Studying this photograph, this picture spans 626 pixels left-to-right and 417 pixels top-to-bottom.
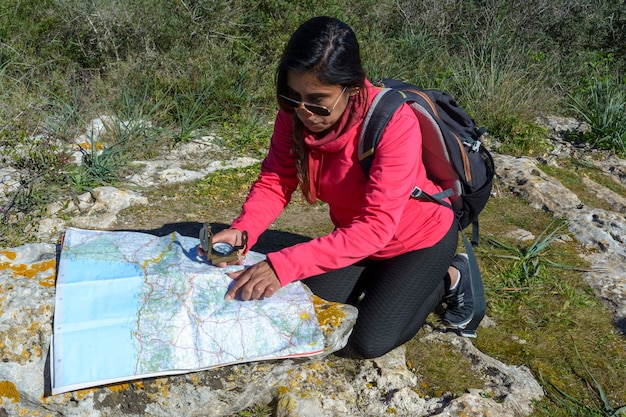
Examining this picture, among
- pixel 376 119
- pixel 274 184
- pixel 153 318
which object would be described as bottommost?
pixel 153 318

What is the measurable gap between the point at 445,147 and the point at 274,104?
352 cm

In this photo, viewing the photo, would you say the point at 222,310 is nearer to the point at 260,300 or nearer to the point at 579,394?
the point at 260,300

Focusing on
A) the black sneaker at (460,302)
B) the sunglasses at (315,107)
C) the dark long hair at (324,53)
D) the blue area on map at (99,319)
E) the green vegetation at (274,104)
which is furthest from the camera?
the green vegetation at (274,104)

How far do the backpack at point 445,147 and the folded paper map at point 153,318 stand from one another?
2.49 ft

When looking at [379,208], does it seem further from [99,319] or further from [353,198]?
[99,319]

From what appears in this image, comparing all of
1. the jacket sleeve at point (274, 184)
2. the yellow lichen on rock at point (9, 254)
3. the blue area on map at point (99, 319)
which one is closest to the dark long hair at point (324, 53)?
the jacket sleeve at point (274, 184)

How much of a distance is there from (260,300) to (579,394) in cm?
157

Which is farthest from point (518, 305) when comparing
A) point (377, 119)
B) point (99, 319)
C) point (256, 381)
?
point (99, 319)

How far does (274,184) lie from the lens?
2.96 m

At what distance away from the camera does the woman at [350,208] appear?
2.44 metres

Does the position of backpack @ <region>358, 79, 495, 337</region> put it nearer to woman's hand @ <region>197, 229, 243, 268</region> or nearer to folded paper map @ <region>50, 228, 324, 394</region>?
woman's hand @ <region>197, 229, 243, 268</region>

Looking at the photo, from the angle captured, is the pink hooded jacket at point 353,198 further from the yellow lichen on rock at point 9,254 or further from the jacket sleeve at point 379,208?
the yellow lichen on rock at point 9,254

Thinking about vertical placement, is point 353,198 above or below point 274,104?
above

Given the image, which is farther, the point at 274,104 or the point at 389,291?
the point at 274,104
